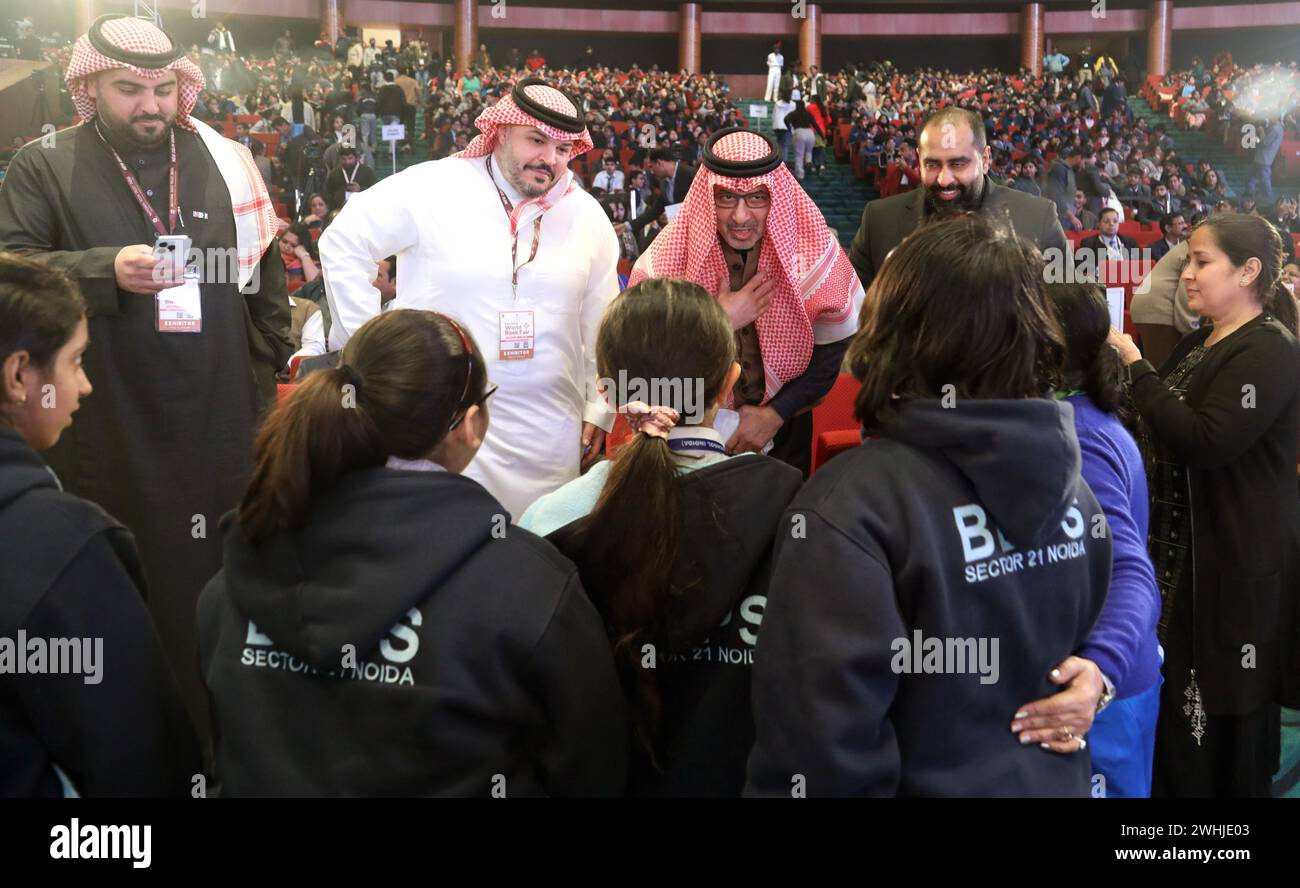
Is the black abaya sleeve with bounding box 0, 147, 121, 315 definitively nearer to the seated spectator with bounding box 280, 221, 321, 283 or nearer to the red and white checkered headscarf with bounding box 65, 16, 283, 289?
the red and white checkered headscarf with bounding box 65, 16, 283, 289

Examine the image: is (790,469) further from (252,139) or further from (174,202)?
(252,139)

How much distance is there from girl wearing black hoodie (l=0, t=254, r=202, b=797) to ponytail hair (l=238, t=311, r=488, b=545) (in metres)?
0.20

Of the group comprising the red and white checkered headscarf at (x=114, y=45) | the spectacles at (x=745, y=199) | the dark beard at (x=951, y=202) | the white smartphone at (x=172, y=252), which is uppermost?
the red and white checkered headscarf at (x=114, y=45)

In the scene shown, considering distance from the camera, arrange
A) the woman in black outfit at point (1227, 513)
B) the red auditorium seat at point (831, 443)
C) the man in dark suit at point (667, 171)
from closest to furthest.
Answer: the woman in black outfit at point (1227, 513)
the red auditorium seat at point (831, 443)
the man in dark suit at point (667, 171)

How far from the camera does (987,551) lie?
1289mm

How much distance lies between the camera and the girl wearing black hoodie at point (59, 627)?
1.28m

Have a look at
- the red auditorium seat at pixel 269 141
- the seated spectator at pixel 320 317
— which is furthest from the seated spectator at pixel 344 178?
the seated spectator at pixel 320 317

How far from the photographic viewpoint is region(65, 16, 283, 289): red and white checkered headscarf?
261 centimetres

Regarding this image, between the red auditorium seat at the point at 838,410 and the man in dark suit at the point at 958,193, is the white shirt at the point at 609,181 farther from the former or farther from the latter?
the man in dark suit at the point at 958,193

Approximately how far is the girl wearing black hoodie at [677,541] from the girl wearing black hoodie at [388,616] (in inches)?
4.8

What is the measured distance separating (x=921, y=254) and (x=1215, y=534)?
161cm

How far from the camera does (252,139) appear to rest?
1265 centimetres

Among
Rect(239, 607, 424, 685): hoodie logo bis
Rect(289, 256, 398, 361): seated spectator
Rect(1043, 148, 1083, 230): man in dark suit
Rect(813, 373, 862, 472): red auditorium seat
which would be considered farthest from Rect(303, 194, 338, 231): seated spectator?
Rect(239, 607, 424, 685): hoodie logo bis
